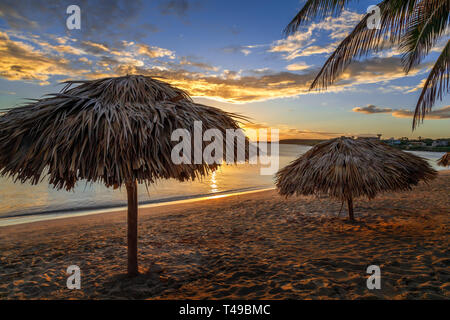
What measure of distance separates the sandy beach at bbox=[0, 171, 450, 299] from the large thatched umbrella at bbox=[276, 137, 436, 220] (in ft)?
3.01

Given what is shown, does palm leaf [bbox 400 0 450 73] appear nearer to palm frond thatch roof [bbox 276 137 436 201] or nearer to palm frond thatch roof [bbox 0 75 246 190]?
palm frond thatch roof [bbox 276 137 436 201]

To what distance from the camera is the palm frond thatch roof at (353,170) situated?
4559 millimetres

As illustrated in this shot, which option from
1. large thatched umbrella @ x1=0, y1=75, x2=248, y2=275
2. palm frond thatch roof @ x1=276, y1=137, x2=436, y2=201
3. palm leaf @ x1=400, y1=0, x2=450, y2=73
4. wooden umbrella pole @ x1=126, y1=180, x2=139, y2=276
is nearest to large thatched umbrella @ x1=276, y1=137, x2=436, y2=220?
palm frond thatch roof @ x1=276, y1=137, x2=436, y2=201

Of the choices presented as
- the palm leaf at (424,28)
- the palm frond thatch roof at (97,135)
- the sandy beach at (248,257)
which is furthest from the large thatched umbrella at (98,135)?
the palm leaf at (424,28)

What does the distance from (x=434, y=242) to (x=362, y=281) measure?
6.87 ft

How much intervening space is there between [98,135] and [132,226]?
1401 mm

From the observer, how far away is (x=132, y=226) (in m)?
3.36

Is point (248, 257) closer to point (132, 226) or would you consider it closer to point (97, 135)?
point (132, 226)

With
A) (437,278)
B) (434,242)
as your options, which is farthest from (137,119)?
(434,242)

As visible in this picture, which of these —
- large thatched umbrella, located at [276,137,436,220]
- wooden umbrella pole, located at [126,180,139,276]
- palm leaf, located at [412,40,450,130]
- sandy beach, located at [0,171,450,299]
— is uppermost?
palm leaf, located at [412,40,450,130]

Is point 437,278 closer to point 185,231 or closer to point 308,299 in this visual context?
point 308,299

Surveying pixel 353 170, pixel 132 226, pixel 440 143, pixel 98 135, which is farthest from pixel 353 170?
pixel 440 143

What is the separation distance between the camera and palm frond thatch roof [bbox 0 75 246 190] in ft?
8.16

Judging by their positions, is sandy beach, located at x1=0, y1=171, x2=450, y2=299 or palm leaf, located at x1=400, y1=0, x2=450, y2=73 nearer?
sandy beach, located at x1=0, y1=171, x2=450, y2=299
